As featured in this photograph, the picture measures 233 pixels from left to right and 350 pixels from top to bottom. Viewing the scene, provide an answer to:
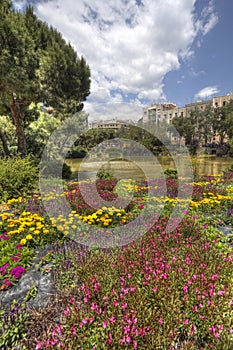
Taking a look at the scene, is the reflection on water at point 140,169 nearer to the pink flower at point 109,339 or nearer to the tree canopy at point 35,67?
the tree canopy at point 35,67

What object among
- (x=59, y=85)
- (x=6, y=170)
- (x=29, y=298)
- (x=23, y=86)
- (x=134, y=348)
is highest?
(x=59, y=85)

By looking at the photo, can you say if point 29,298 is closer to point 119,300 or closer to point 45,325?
point 45,325

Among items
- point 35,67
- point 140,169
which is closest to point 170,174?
point 140,169

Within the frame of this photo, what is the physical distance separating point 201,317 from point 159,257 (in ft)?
3.52

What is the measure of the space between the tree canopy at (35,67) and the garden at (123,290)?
7704 millimetres

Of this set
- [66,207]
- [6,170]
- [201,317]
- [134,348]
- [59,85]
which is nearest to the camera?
[134,348]

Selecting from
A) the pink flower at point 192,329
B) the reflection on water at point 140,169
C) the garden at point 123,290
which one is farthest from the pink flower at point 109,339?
the reflection on water at point 140,169

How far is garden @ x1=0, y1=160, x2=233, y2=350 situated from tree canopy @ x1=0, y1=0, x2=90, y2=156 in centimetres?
770

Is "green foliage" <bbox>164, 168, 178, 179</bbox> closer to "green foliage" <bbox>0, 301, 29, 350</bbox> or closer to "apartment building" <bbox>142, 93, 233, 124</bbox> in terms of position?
"green foliage" <bbox>0, 301, 29, 350</bbox>

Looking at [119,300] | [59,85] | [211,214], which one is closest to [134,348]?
[119,300]

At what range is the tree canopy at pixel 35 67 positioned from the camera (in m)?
8.86

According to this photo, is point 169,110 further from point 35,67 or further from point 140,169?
point 35,67

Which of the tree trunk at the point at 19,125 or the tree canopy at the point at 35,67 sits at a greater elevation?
the tree canopy at the point at 35,67

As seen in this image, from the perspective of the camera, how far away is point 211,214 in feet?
17.7
